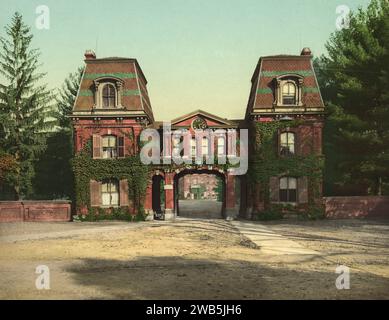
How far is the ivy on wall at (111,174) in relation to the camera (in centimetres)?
2678

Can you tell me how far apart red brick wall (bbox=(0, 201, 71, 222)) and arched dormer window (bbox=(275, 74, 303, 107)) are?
1720cm

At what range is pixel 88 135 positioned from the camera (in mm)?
27156

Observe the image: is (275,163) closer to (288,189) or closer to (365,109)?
(288,189)

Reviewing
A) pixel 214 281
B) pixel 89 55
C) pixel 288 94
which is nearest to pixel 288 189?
pixel 288 94

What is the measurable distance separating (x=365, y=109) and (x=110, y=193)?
20.6 m

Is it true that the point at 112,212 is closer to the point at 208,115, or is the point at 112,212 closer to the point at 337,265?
the point at 208,115

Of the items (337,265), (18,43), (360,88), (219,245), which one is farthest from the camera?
(18,43)

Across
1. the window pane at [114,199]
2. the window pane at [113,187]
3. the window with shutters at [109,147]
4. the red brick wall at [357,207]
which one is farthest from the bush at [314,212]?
the window with shutters at [109,147]

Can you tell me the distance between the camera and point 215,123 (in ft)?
90.3

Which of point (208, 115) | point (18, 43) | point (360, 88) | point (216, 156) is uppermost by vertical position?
point (18, 43)

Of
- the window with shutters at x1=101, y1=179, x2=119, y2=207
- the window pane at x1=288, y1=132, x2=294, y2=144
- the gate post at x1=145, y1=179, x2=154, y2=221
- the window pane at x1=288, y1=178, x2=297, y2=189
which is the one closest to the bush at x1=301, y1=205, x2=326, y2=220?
the window pane at x1=288, y1=178, x2=297, y2=189
